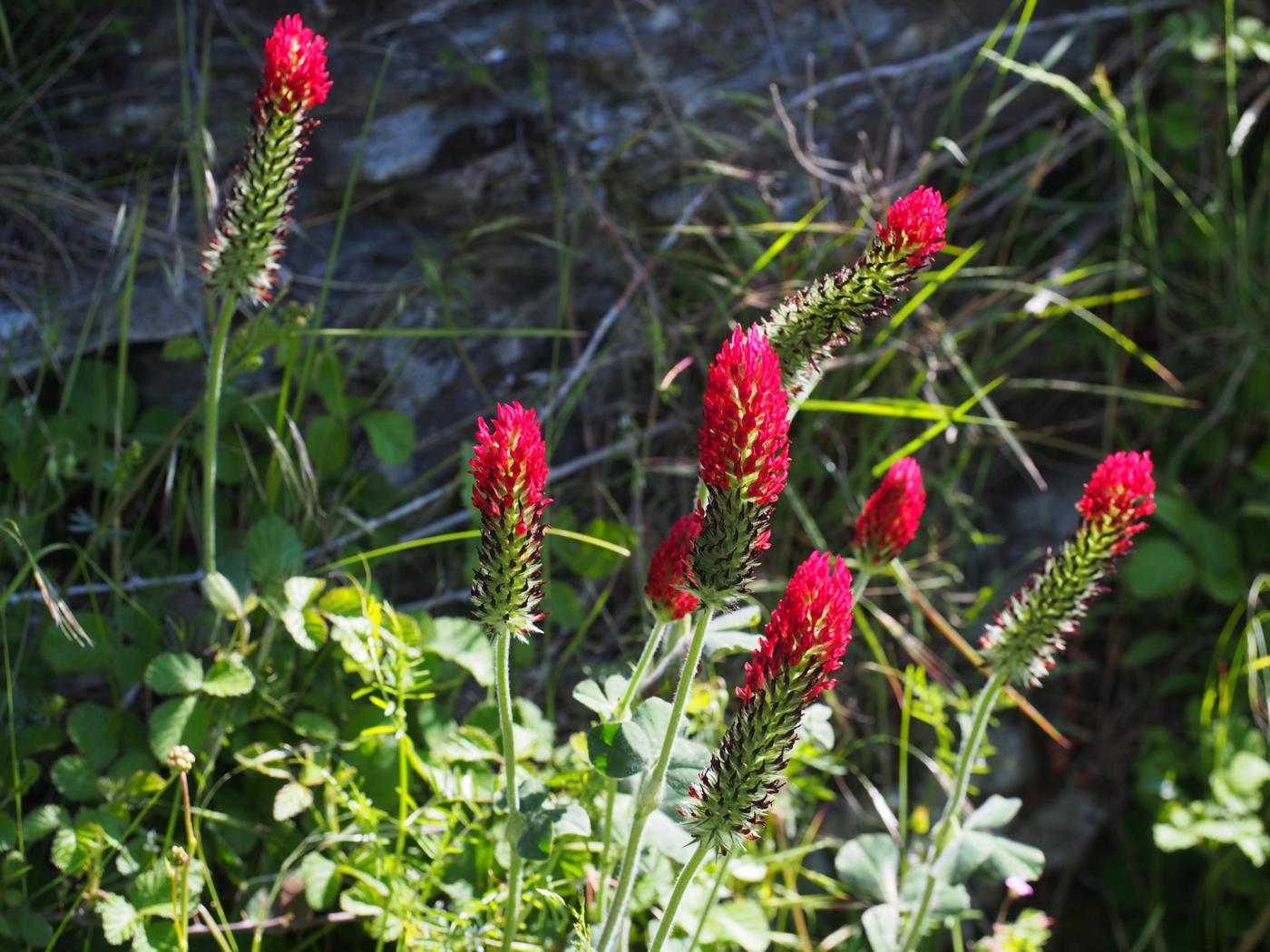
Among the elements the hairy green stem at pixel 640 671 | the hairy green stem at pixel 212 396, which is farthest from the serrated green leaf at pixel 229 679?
the hairy green stem at pixel 640 671

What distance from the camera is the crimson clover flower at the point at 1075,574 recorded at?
187 centimetres

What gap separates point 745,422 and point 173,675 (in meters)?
1.28

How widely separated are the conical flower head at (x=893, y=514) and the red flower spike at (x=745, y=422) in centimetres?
63

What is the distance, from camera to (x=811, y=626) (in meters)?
1.44

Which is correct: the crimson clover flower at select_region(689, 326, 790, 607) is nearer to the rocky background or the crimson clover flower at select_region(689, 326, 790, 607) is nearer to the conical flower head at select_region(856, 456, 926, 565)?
the conical flower head at select_region(856, 456, 926, 565)

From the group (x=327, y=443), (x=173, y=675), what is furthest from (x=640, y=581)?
(x=173, y=675)

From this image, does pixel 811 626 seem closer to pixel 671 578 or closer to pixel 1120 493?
pixel 671 578

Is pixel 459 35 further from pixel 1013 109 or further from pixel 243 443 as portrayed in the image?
pixel 1013 109

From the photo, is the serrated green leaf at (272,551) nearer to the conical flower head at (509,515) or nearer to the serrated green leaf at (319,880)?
the serrated green leaf at (319,880)

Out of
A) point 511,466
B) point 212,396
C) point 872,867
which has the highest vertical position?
point 511,466

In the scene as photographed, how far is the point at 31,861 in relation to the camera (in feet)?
7.22

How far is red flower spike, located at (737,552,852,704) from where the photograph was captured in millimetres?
1438

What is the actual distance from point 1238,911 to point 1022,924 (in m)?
1.24

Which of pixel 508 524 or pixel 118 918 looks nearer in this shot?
pixel 508 524
